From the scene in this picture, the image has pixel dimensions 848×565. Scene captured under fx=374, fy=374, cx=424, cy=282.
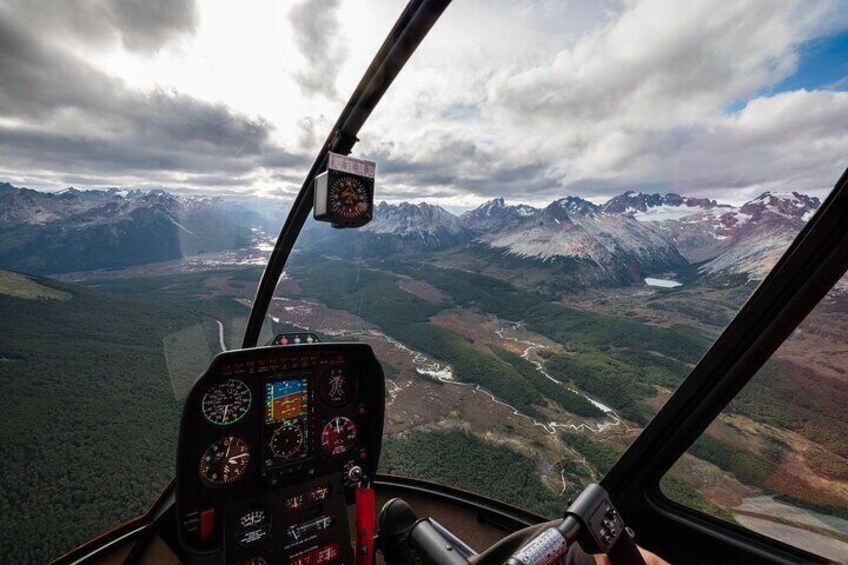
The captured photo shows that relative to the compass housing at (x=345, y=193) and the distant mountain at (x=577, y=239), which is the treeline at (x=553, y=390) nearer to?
the compass housing at (x=345, y=193)

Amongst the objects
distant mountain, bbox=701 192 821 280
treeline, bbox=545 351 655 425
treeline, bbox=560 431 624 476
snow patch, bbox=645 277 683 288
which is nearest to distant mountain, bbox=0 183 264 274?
treeline, bbox=545 351 655 425

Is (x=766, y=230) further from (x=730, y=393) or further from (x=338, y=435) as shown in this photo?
(x=338, y=435)

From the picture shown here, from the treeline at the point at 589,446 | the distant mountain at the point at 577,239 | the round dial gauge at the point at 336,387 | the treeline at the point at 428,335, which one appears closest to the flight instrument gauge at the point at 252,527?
the round dial gauge at the point at 336,387

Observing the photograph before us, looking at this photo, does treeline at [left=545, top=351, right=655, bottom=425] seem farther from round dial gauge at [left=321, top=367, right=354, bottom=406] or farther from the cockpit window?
round dial gauge at [left=321, top=367, right=354, bottom=406]

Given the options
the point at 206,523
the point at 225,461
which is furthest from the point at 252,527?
the point at 225,461

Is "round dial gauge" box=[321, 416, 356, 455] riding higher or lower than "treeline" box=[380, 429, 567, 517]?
higher

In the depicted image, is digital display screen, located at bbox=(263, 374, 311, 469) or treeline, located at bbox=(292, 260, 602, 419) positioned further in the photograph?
treeline, located at bbox=(292, 260, 602, 419)

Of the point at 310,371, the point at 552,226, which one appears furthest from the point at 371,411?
the point at 552,226
